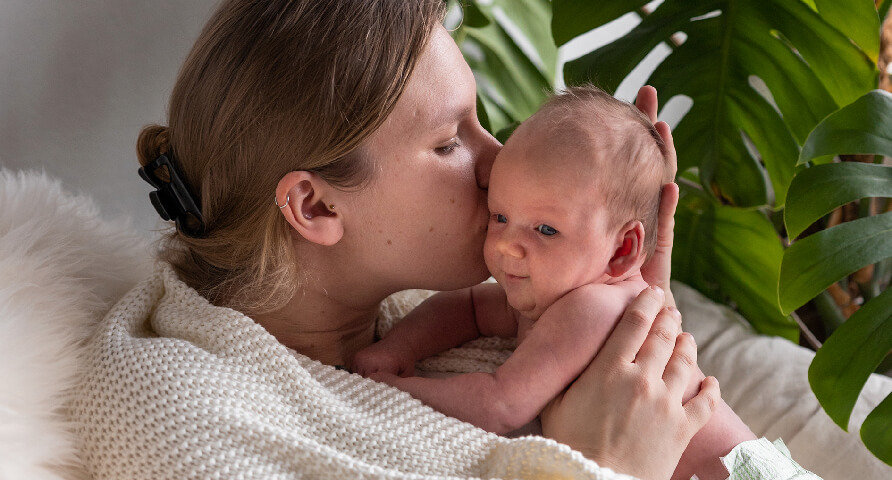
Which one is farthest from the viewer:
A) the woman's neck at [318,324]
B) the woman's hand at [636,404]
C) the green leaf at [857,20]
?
the green leaf at [857,20]

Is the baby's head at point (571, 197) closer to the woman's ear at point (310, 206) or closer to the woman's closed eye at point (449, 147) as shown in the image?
the woman's closed eye at point (449, 147)

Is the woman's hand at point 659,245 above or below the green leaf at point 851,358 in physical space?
above

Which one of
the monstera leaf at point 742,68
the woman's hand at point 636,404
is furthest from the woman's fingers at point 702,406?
the monstera leaf at point 742,68

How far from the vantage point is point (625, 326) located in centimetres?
114

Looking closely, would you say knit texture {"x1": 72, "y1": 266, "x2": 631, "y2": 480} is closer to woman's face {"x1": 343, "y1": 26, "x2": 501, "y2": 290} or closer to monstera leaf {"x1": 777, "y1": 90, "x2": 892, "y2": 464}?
woman's face {"x1": 343, "y1": 26, "x2": 501, "y2": 290}

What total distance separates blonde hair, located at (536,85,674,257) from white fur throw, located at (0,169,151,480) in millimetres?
729

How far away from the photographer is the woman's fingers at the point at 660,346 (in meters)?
1.13

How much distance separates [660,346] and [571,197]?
26 centimetres

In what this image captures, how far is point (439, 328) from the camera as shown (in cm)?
134

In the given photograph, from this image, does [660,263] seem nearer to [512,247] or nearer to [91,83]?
[512,247]

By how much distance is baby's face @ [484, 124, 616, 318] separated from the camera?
1.09 meters

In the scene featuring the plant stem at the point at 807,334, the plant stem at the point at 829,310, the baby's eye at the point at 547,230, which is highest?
the baby's eye at the point at 547,230

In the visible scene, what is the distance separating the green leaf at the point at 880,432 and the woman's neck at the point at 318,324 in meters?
0.86

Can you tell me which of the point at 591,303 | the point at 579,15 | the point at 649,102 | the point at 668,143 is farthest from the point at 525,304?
the point at 579,15
